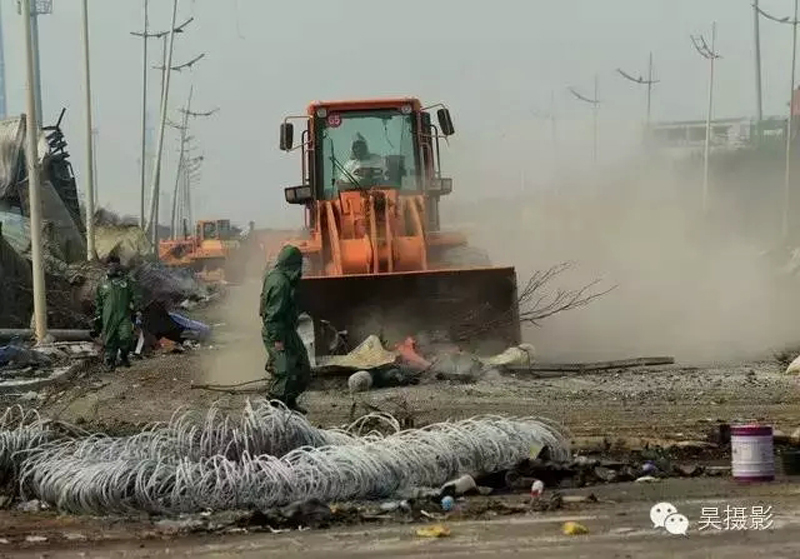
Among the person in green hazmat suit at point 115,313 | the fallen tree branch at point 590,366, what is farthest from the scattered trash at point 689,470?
the person in green hazmat suit at point 115,313

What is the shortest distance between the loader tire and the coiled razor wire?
6.94 metres

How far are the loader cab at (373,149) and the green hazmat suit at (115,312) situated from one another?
298cm

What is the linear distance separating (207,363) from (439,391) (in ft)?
17.0

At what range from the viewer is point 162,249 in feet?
181

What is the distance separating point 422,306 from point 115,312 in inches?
189

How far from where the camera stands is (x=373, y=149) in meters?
16.7

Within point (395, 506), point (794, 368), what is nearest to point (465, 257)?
point (794, 368)

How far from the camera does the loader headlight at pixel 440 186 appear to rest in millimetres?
16406

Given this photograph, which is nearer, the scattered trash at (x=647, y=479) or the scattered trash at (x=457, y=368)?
the scattered trash at (x=647, y=479)

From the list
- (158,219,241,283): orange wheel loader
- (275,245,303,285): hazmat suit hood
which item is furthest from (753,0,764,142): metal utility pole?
(275,245,303,285): hazmat suit hood

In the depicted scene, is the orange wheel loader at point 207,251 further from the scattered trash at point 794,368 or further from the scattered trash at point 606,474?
the scattered trash at point 606,474

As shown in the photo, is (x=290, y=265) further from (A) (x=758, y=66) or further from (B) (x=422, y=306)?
(A) (x=758, y=66)

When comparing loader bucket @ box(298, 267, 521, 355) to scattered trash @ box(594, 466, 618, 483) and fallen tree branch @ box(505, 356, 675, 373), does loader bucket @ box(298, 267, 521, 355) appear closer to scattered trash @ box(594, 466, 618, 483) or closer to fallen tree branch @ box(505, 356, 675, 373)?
fallen tree branch @ box(505, 356, 675, 373)

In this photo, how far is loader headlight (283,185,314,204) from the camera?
16.1 meters
